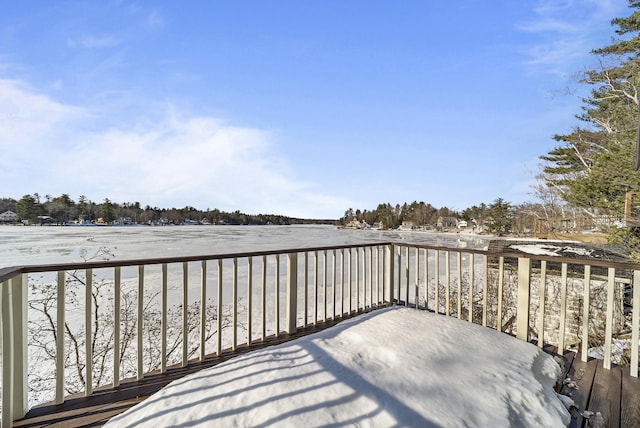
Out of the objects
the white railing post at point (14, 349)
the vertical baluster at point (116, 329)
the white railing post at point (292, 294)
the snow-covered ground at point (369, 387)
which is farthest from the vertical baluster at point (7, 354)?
the white railing post at point (292, 294)

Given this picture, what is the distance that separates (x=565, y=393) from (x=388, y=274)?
7.70ft

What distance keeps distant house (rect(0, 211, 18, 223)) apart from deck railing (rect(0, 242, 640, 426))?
29156 mm

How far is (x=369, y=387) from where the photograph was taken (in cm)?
139

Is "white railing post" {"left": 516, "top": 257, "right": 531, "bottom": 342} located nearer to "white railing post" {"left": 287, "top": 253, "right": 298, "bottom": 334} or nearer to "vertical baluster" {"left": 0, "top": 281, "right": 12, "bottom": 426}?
"white railing post" {"left": 287, "top": 253, "right": 298, "bottom": 334}

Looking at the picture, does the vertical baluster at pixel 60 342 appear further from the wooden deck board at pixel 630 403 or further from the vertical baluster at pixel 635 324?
the vertical baluster at pixel 635 324

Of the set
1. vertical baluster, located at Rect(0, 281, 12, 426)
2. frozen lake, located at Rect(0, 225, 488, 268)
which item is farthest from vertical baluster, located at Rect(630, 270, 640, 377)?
frozen lake, located at Rect(0, 225, 488, 268)

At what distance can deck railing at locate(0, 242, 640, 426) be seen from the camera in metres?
1.77

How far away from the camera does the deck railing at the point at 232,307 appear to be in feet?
5.81

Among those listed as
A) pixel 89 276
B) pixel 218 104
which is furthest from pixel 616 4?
pixel 89 276

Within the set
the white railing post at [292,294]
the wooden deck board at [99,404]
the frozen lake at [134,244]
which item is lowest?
the frozen lake at [134,244]

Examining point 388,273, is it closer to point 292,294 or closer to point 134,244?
point 292,294

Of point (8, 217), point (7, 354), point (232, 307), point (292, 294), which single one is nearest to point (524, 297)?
point (292, 294)

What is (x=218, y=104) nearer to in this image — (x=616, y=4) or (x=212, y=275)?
(x=212, y=275)

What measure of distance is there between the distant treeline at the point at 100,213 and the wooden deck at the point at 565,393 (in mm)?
33681
